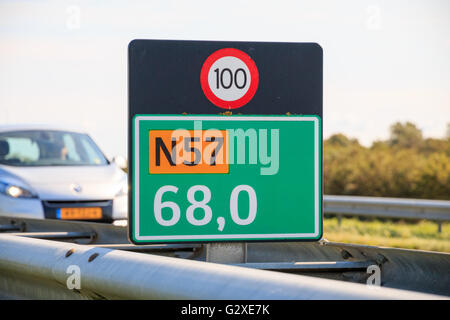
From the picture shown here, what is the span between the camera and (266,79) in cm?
377

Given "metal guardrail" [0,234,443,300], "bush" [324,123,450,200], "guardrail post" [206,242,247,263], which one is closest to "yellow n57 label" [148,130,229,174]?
"guardrail post" [206,242,247,263]

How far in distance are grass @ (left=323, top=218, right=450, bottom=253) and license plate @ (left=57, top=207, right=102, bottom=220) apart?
9.99 feet

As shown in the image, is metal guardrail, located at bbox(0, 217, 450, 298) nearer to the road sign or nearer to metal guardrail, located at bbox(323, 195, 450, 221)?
the road sign

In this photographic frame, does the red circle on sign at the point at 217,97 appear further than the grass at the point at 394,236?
No

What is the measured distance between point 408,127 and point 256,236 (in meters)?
57.5

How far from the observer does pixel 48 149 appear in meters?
11.8

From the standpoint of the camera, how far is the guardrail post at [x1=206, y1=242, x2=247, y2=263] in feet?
12.2

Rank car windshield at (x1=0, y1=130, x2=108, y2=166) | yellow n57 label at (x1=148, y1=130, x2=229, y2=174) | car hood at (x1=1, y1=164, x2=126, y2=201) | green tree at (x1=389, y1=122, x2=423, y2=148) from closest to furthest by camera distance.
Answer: yellow n57 label at (x1=148, y1=130, x2=229, y2=174)
car hood at (x1=1, y1=164, x2=126, y2=201)
car windshield at (x1=0, y1=130, x2=108, y2=166)
green tree at (x1=389, y1=122, x2=423, y2=148)

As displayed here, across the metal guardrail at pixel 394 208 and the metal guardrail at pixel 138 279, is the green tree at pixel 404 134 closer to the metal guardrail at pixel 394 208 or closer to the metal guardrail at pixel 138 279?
the metal guardrail at pixel 394 208

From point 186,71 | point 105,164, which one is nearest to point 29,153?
point 105,164

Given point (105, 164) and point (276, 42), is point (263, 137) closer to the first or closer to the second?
point (276, 42)

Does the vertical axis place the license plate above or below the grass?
above

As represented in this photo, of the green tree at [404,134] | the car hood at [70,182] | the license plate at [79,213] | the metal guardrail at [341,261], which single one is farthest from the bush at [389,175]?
the green tree at [404,134]

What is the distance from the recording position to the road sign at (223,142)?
12.0ft
